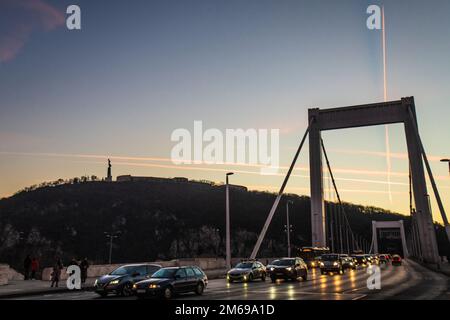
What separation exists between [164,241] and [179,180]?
65565mm

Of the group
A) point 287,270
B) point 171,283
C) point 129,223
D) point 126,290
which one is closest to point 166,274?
point 171,283

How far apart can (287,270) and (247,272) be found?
2.70 meters

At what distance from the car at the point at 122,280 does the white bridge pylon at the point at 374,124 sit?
31.1 m

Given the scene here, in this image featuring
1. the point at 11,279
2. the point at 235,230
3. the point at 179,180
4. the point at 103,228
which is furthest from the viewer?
the point at 179,180

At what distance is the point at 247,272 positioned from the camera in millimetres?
29094

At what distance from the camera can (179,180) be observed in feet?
645

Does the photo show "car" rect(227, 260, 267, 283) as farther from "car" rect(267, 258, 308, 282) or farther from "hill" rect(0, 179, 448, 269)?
"hill" rect(0, 179, 448, 269)

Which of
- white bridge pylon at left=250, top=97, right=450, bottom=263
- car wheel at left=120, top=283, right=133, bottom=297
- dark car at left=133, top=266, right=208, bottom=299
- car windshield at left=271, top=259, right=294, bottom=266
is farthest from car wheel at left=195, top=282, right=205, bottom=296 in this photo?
white bridge pylon at left=250, top=97, right=450, bottom=263

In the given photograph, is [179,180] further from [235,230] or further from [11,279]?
[11,279]

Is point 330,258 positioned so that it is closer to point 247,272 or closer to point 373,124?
point 247,272

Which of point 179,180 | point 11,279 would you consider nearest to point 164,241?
point 179,180

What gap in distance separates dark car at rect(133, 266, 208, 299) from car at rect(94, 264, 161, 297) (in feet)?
6.38
